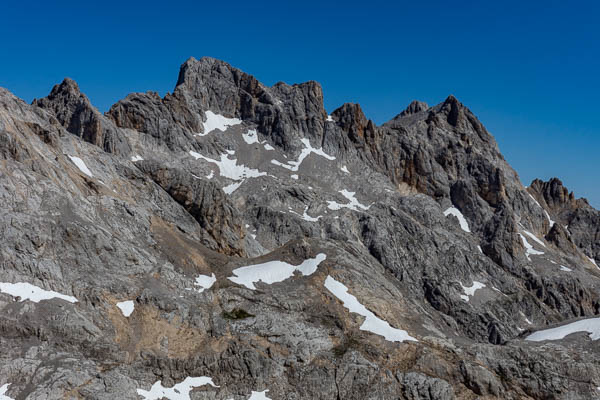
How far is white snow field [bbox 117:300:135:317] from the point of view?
45375 mm

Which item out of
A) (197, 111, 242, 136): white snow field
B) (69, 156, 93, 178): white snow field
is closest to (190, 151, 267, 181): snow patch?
(197, 111, 242, 136): white snow field

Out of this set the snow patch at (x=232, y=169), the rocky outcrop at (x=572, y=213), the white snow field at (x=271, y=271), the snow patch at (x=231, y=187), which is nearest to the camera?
the white snow field at (x=271, y=271)

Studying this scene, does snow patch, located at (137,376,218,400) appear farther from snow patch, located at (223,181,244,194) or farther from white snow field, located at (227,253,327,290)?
snow patch, located at (223,181,244,194)

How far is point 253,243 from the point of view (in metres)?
84.8

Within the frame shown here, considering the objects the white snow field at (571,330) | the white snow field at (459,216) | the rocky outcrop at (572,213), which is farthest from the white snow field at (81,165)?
the rocky outcrop at (572,213)

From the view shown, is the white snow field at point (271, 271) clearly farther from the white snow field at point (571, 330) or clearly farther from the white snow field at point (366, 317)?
the white snow field at point (571, 330)

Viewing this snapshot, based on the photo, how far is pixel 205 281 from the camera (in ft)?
179

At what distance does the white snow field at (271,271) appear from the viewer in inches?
2208

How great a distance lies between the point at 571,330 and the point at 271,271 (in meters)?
32.4

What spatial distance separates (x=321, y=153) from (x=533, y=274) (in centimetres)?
5150

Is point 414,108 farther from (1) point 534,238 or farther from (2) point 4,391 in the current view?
(2) point 4,391

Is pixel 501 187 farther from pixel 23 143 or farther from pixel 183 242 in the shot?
pixel 23 143

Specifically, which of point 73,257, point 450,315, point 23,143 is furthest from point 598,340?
point 23,143

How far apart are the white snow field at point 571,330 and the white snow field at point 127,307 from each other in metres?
41.7
